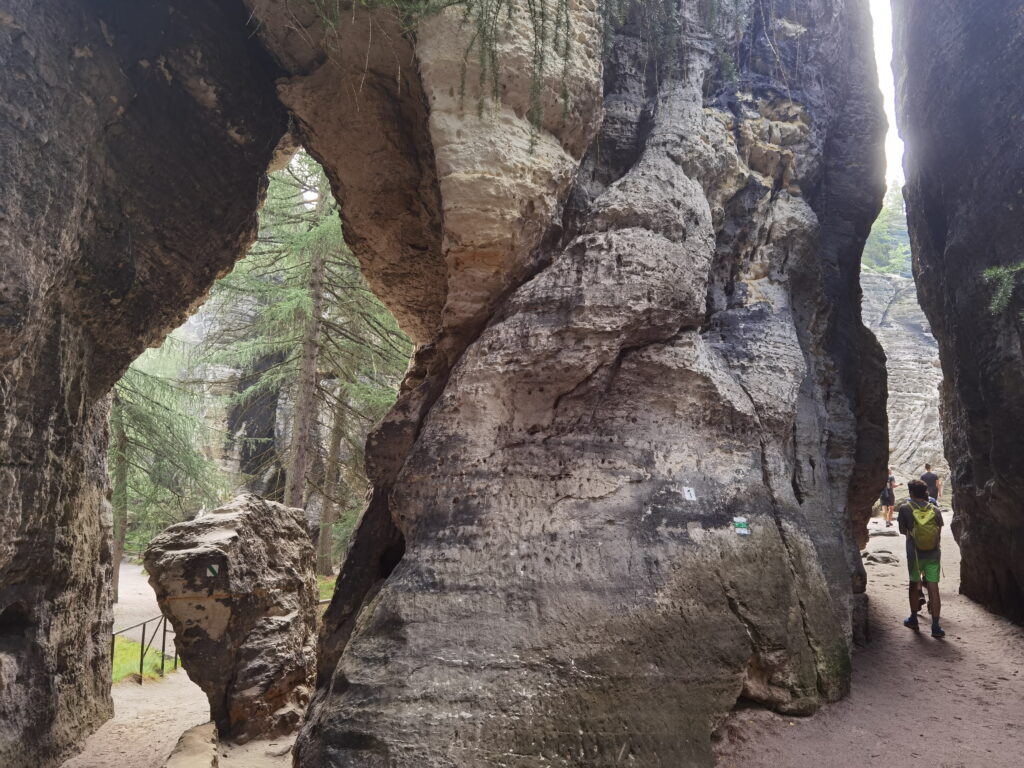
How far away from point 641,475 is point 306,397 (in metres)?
7.53

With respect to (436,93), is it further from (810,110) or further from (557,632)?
(810,110)

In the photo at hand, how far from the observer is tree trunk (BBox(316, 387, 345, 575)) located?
1215 cm

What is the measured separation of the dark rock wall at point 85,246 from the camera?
4703 millimetres

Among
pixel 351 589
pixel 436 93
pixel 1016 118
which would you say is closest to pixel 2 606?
pixel 351 589

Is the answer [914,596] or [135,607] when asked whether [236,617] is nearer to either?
[914,596]

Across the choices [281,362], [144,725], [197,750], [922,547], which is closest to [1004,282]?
[922,547]

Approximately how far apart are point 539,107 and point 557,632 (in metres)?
3.95

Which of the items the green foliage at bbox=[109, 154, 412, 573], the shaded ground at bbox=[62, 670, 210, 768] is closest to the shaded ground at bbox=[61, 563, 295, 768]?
the shaded ground at bbox=[62, 670, 210, 768]

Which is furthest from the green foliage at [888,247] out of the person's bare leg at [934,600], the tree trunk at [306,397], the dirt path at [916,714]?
the dirt path at [916,714]

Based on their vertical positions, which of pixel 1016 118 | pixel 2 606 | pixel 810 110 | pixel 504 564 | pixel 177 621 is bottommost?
pixel 177 621

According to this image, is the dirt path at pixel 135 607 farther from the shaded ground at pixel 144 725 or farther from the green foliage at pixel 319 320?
the green foliage at pixel 319 320

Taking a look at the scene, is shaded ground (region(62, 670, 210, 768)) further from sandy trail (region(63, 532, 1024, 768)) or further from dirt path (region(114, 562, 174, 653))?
dirt path (region(114, 562, 174, 653))

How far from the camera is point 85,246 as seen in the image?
562 centimetres

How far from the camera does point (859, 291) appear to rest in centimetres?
823
